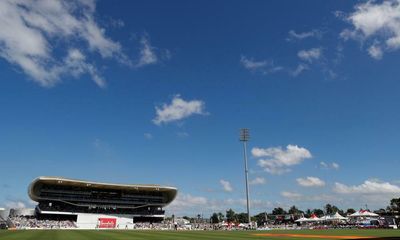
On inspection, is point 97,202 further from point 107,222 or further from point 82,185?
point 107,222

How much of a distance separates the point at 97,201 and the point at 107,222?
16.8 metres

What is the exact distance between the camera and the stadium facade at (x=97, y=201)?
102688mm

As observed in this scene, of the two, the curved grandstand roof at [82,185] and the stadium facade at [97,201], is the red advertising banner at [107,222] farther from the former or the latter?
the curved grandstand roof at [82,185]

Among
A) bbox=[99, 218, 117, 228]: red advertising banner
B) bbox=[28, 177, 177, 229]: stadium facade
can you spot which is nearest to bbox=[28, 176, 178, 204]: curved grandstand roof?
bbox=[28, 177, 177, 229]: stadium facade

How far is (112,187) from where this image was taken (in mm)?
112562

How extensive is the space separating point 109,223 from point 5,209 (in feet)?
Result: 187

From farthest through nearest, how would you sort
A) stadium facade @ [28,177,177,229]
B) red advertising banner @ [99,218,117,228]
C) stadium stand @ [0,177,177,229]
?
stadium facade @ [28,177,177,229] < stadium stand @ [0,177,177,229] < red advertising banner @ [99,218,117,228]

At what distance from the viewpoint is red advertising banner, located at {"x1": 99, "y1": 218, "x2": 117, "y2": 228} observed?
94019 mm

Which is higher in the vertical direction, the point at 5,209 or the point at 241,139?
the point at 241,139

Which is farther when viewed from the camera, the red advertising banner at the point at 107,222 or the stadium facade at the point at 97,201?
the stadium facade at the point at 97,201

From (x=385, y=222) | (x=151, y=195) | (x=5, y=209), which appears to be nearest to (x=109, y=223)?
(x=151, y=195)

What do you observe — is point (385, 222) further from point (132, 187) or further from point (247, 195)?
point (132, 187)

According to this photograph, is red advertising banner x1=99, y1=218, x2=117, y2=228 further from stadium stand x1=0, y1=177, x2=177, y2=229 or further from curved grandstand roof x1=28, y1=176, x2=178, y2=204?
curved grandstand roof x1=28, y1=176, x2=178, y2=204

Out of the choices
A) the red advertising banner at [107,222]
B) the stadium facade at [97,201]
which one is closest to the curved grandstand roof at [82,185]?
the stadium facade at [97,201]
